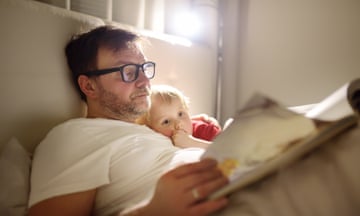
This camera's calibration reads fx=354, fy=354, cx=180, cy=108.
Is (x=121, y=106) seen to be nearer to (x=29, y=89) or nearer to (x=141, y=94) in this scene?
(x=141, y=94)

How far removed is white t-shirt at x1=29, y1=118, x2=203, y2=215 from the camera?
0.86 meters

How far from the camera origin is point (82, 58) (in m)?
1.21

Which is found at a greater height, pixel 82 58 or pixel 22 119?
pixel 82 58

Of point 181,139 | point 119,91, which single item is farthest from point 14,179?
point 181,139

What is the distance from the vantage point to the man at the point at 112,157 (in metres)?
0.64

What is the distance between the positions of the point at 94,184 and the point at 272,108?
0.48 metres

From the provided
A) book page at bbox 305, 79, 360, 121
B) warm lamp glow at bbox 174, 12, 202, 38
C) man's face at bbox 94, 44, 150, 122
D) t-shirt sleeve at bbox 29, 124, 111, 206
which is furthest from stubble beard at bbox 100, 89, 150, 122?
warm lamp glow at bbox 174, 12, 202, 38

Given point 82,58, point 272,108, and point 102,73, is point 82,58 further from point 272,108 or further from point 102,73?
point 272,108

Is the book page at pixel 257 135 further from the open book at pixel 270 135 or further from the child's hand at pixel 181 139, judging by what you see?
the child's hand at pixel 181 139

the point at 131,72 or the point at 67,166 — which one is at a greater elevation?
the point at 131,72

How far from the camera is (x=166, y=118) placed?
4.48 ft

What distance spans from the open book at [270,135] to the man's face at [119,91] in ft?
1.89

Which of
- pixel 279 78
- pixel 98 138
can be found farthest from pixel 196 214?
pixel 279 78

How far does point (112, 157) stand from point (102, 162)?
5cm
